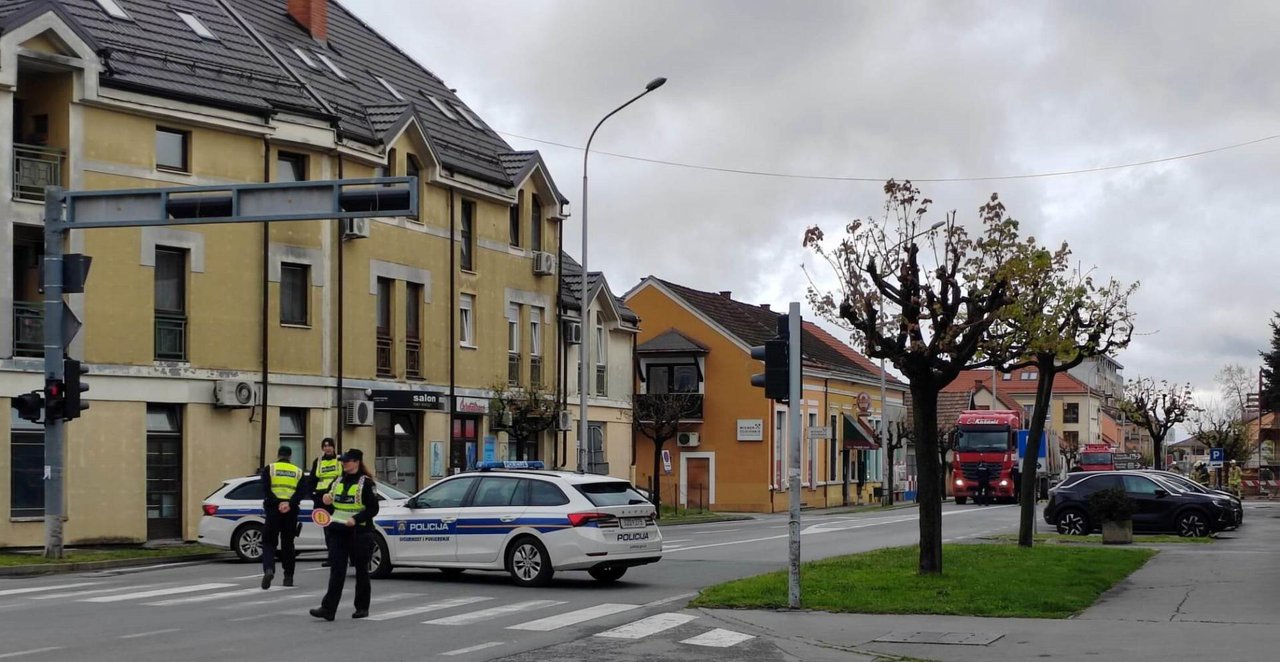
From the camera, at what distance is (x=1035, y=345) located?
2644 centimetres

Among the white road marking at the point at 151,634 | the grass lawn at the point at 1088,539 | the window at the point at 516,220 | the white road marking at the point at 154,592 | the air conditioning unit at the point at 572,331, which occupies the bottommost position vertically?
the grass lawn at the point at 1088,539

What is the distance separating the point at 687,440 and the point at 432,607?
1777 inches

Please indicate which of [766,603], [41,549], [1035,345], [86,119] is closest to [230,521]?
[41,549]

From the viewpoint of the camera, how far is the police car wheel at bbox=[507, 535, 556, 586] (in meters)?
20.0

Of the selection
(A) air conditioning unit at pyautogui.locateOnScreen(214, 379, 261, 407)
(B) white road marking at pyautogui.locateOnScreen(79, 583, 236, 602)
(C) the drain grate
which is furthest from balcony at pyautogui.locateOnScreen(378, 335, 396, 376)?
(C) the drain grate

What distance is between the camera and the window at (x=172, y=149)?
1252 inches

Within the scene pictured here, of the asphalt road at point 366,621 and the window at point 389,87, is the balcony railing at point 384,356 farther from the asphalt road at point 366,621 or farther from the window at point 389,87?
the asphalt road at point 366,621

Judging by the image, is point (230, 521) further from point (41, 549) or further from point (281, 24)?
point (281, 24)

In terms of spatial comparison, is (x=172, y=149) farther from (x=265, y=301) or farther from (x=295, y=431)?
(x=295, y=431)

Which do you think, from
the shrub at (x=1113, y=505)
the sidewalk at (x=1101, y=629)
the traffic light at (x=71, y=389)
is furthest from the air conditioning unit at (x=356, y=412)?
the sidewalk at (x=1101, y=629)

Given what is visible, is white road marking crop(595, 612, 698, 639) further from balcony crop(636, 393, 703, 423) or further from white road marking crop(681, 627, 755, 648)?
balcony crop(636, 393, 703, 423)

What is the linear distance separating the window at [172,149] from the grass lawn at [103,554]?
789 centimetres

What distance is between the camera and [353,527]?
1602 cm

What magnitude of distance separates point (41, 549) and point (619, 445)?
83.1 feet
